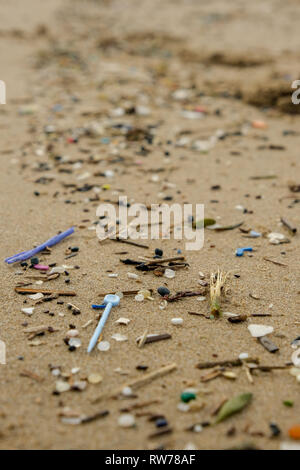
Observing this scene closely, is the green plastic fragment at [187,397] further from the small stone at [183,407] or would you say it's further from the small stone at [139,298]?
the small stone at [139,298]

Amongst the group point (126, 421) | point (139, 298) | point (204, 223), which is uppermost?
point (204, 223)

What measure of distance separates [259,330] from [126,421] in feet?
2.71

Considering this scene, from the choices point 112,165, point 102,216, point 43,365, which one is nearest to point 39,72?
point 112,165

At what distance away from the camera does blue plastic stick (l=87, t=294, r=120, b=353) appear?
216 cm

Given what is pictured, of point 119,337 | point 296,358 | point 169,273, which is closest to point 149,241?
point 169,273

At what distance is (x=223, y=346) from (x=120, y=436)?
0.67 metres

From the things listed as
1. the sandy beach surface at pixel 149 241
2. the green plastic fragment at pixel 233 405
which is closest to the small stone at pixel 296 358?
the sandy beach surface at pixel 149 241

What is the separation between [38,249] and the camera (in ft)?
9.64

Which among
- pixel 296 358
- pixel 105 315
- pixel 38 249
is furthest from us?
pixel 38 249

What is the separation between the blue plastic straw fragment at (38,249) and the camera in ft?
9.23

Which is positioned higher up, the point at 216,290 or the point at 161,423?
the point at 216,290

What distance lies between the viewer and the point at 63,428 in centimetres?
177

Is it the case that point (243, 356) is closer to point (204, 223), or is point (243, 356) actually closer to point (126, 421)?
point (126, 421)

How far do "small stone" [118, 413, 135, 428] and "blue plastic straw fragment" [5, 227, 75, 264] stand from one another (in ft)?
4.38
